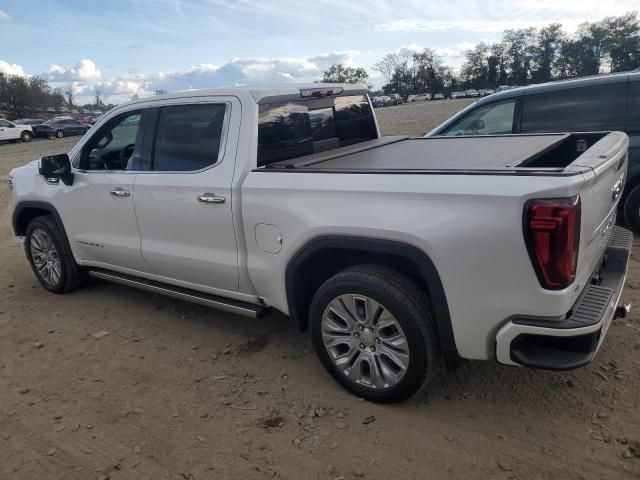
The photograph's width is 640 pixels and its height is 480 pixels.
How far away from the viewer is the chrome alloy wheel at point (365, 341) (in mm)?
2950

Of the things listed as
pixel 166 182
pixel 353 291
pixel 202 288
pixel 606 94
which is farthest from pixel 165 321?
pixel 606 94

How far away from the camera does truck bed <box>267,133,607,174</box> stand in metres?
3.01

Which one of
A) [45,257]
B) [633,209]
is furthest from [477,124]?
[45,257]

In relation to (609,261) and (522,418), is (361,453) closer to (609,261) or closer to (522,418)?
(522,418)

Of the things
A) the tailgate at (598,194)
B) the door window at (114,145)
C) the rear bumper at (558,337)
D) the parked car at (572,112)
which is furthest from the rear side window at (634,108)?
the door window at (114,145)

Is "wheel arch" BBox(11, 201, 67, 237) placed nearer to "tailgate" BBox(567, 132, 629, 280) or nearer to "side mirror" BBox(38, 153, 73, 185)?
"side mirror" BBox(38, 153, 73, 185)

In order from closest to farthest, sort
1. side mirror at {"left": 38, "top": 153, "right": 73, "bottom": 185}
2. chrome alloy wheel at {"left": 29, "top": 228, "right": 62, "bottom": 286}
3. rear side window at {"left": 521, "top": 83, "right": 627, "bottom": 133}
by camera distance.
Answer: side mirror at {"left": 38, "top": 153, "right": 73, "bottom": 185} → chrome alloy wheel at {"left": 29, "top": 228, "right": 62, "bottom": 286} → rear side window at {"left": 521, "top": 83, "right": 627, "bottom": 133}

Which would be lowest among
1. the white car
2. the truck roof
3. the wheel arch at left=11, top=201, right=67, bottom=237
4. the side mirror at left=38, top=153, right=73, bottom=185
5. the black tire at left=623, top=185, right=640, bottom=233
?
the black tire at left=623, top=185, right=640, bottom=233

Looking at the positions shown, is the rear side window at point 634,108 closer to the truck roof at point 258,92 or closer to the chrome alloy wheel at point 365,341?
the truck roof at point 258,92

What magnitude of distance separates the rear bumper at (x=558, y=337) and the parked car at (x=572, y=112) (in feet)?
11.7

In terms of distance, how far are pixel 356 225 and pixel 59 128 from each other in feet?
121

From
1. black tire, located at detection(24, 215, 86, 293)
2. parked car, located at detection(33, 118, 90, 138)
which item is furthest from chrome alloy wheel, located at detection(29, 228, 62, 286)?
parked car, located at detection(33, 118, 90, 138)

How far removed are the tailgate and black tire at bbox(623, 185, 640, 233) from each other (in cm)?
260

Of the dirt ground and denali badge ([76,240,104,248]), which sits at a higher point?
denali badge ([76,240,104,248])
